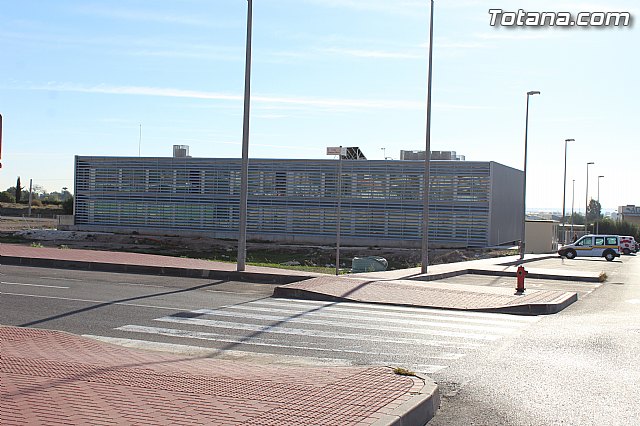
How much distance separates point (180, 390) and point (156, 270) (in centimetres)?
1489

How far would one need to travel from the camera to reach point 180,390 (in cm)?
780

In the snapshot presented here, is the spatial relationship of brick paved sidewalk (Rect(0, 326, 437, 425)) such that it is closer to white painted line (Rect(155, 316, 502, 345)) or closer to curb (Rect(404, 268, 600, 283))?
white painted line (Rect(155, 316, 502, 345))

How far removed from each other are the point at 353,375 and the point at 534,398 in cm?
206

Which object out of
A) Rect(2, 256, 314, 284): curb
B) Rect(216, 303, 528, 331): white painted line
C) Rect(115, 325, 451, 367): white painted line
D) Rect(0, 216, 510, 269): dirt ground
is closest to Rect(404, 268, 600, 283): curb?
Rect(2, 256, 314, 284): curb

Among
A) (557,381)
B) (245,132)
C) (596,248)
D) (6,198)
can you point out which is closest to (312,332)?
(557,381)

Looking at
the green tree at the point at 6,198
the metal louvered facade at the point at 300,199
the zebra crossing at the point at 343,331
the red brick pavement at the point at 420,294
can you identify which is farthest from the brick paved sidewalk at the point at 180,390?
the green tree at the point at 6,198

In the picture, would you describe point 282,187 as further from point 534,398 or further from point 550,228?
point 534,398

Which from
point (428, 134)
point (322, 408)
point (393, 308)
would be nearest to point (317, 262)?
point (428, 134)

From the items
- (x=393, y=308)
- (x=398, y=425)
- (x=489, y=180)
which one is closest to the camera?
(x=398, y=425)

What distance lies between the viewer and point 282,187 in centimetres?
6147

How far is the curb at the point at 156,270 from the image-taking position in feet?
68.8

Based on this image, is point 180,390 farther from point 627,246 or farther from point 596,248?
point 627,246

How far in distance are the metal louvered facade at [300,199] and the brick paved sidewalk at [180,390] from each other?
162ft

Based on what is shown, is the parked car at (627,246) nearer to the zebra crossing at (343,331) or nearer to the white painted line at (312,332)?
the zebra crossing at (343,331)
